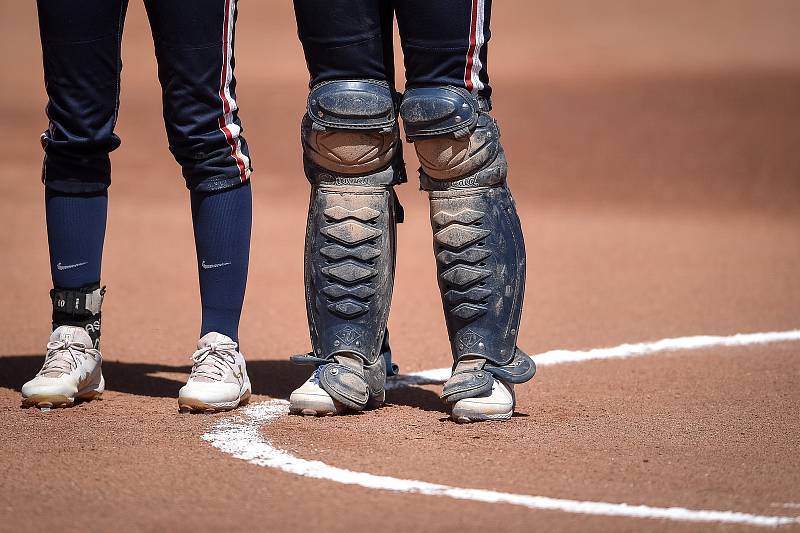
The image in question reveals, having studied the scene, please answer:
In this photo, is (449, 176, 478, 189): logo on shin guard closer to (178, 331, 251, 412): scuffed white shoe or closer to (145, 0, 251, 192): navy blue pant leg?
(145, 0, 251, 192): navy blue pant leg

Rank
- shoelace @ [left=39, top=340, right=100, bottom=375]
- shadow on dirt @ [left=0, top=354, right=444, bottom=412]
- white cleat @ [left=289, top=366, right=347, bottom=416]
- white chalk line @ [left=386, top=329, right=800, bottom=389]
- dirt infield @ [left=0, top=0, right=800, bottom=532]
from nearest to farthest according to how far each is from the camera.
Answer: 1. dirt infield @ [left=0, top=0, right=800, bottom=532]
2. white cleat @ [left=289, top=366, right=347, bottom=416]
3. shoelace @ [left=39, top=340, right=100, bottom=375]
4. shadow on dirt @ [left=0, top=354, right=444, bottom=412]
5. white chalk line @ [left=386, top=329, right=800, bottom=389]

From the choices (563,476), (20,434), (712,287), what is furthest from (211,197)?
(712,287)

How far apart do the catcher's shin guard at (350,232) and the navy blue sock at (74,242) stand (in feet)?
1.91

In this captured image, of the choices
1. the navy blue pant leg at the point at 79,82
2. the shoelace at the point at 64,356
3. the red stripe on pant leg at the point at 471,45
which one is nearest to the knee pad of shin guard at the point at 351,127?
the red stripe on pant leg at the point at 471,45

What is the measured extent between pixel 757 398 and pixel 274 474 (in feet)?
4.61

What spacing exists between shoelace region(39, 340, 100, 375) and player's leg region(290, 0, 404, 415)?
570 millimetres

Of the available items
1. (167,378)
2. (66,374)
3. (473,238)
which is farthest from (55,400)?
(473,238)

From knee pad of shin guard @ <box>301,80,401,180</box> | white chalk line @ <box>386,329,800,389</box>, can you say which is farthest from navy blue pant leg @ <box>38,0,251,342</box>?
white chalk line @ <box>386,329,800,389</box>

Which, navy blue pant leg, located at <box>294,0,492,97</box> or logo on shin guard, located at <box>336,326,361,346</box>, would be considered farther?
logo on shin guard, located at <box>336,326,361,346</box>

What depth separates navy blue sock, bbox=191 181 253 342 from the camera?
2773 millimetres

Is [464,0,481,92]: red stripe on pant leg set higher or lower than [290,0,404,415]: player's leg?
higher

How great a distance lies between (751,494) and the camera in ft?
6.66

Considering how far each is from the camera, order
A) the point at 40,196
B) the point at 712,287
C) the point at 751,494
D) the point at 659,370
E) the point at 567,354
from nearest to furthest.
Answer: the point at 751,494 → the point at 659,370 → the point at 567,354 → the point at 712,287 → the point at 40,196

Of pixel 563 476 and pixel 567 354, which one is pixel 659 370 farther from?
pixel 563 476
